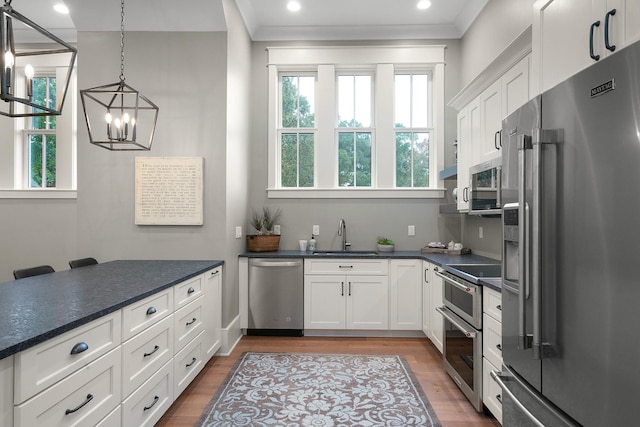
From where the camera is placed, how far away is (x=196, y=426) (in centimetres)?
215

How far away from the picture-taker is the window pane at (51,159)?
170 inches

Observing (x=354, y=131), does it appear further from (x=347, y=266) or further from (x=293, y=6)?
(x=347, y=266)

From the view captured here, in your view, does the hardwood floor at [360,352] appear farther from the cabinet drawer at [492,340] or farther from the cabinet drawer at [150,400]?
the cabinet drawer at [492,340]

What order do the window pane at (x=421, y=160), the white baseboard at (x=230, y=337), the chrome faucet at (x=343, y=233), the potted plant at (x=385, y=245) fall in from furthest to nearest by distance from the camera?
the window pane at (x=421, y=160) < the chrome faucet at (x=343, y=233) < the potted plant at (x=385, y=245) < the white baseboard at (x=230, y=337)

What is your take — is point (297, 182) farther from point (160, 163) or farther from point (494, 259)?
point (494, 259)

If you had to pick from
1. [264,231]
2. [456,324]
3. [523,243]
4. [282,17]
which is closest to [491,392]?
[456,324]

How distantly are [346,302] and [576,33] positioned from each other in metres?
2.89

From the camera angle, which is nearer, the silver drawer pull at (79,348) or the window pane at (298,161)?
the silver drawer pull at (79,348)

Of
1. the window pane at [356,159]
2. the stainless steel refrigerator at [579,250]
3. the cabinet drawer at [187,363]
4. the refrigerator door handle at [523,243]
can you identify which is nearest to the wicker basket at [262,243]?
the window pane at [356,159]

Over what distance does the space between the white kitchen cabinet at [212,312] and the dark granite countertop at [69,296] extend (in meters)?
0.28

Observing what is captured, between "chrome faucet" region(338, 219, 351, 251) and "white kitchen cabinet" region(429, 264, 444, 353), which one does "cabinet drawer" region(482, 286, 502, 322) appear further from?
"chrome faucet" region(338, 219, 351, 251)

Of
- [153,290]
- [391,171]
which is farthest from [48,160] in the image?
[391,171]

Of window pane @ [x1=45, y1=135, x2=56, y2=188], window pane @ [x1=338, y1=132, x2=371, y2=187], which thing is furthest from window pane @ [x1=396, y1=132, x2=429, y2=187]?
window pane @ [x1=45, y1=135, x2=56, y2=188]

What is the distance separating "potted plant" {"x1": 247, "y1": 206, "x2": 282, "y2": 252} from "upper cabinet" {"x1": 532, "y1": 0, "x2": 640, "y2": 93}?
285 centimetres
